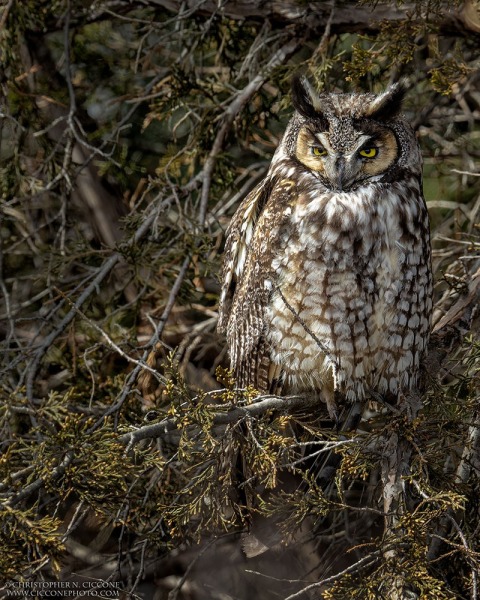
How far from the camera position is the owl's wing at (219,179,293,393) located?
10.7ft

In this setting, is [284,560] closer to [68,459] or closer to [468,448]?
[468,448]

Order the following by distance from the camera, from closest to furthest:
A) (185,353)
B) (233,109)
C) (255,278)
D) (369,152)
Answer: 1. (369,152)
2. (255,278)
3. (233,109)
4. (185,353)

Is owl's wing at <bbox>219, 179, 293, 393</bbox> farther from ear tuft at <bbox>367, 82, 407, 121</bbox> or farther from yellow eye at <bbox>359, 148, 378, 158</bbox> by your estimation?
ear tuft at <bbox>367, 82, 407, 121</bbox>

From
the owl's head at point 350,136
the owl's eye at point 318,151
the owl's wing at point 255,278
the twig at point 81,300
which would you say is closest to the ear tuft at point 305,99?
the owl's head at point 350,136

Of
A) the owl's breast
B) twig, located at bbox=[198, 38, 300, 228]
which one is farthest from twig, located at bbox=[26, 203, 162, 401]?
the owl's breast

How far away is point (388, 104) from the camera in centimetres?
315

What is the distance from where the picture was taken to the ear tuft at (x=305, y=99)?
10.3 ft

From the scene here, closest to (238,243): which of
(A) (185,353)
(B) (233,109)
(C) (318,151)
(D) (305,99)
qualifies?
(C) (318,151)

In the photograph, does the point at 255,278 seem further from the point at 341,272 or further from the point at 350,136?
the point at 350,136

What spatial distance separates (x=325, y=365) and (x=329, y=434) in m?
0.32

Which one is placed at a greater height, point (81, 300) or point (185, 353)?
point (81, 300)

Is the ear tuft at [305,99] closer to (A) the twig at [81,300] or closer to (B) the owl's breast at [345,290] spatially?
(B) the owl's breast at [345,290]

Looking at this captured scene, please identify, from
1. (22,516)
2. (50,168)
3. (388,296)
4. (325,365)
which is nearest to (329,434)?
(325,365)

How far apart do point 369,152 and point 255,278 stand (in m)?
0.66
